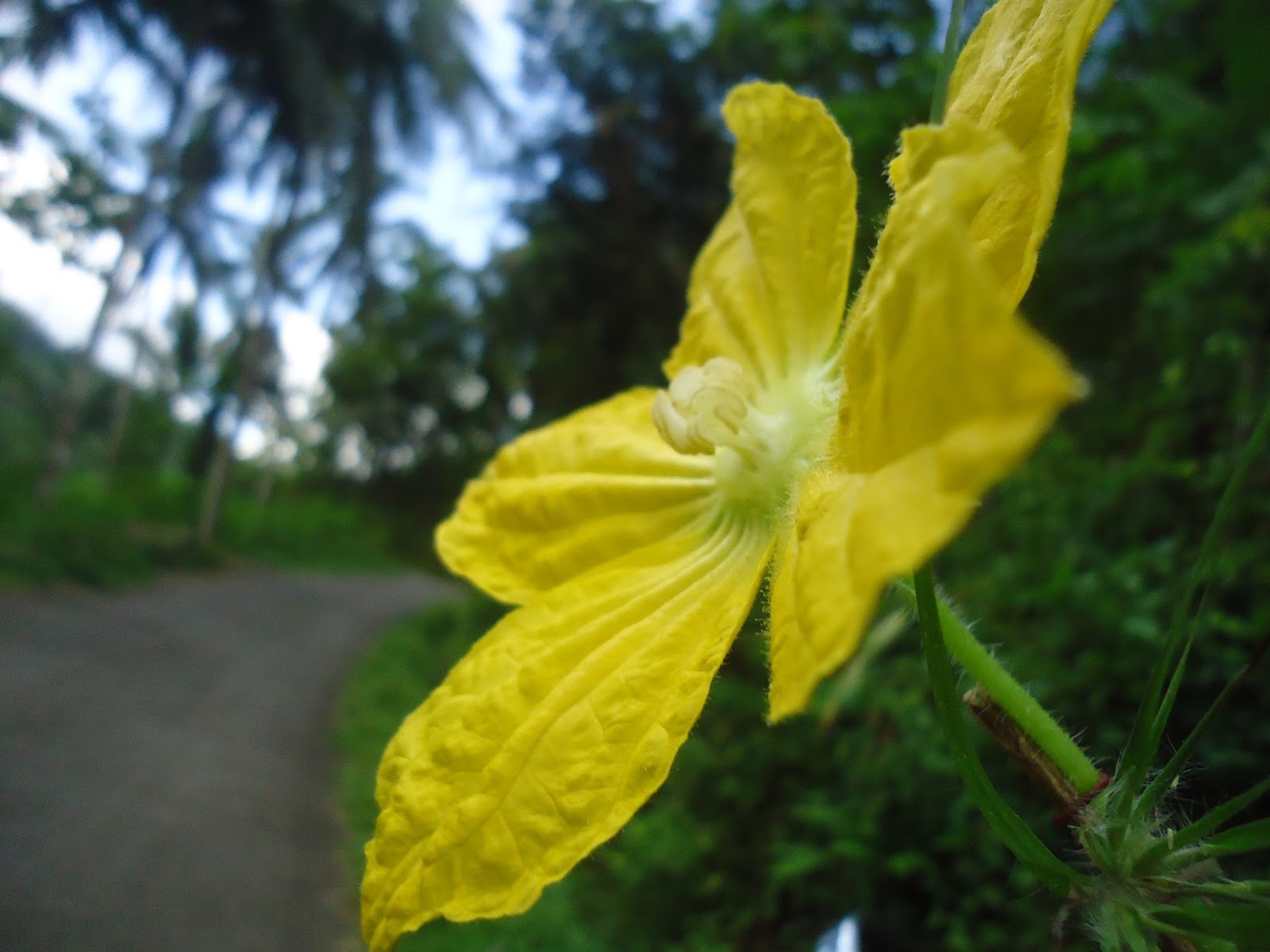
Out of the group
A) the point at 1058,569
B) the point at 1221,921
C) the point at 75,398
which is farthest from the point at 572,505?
the point at 75,398

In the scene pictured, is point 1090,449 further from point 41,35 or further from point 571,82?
point 41,35

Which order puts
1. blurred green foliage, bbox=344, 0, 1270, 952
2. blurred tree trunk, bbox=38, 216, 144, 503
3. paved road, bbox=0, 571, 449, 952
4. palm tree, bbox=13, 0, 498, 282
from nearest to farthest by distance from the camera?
blurred green foliage, bbox=344, 0, 1270, 952 < paved road, bbox=0, 571, 449, 952 < blurred tree trunk, bbox=38, 216, 144, 503 < palm tree, bbox=13, 0, 498, 282

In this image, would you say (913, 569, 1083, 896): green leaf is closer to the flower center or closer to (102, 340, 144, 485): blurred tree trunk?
the flower center

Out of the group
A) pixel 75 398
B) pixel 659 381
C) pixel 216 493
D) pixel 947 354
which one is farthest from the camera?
pixel 216 493

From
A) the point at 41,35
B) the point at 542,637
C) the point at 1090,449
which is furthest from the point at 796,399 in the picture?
the point at 41,35

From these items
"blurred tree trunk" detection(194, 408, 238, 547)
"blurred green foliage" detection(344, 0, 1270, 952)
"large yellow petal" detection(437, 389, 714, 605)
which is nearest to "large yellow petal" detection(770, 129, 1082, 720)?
"blurred green foliage" detection(344, 0, 1270, 952)

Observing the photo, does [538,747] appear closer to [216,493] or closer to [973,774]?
[973,774]
